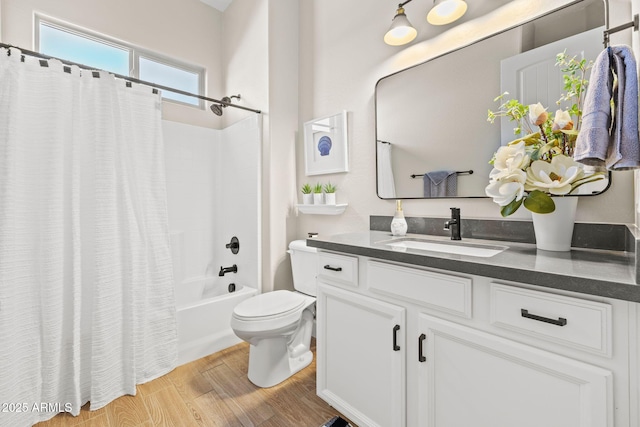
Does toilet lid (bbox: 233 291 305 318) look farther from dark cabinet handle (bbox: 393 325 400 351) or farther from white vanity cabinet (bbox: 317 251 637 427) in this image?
dark cabinet handle (bbox: 393 325 400 351)

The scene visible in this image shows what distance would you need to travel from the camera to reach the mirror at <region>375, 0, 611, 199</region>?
1.17 metres

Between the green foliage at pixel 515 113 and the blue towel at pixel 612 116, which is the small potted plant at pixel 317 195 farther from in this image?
the blue towel at pixel 612 116

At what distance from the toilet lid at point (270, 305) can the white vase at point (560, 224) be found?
1.29 m

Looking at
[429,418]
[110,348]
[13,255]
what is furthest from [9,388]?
[429,418]

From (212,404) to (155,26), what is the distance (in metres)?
3.06

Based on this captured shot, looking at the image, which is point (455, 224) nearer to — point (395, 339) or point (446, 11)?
point (395, 339)

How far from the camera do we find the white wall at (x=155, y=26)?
6.58 ft

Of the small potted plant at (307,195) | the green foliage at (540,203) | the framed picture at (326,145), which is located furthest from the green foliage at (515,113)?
the small potted plant at (307,195)

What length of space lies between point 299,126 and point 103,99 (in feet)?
4.39

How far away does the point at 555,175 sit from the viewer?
97cm

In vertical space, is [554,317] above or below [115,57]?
below

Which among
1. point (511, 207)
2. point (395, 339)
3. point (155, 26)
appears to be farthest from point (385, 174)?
point (155, 26)

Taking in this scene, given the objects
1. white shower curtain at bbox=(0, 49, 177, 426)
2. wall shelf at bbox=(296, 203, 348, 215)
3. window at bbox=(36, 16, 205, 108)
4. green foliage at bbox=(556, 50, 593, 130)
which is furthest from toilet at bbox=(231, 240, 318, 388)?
window at bbox=(36, 16, 205, 108)

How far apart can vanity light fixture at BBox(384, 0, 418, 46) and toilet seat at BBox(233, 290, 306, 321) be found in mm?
1651
